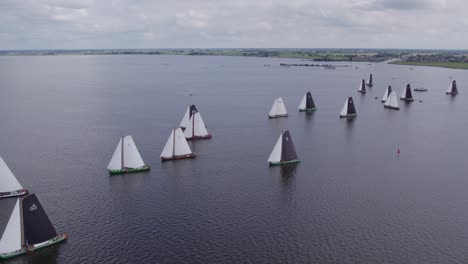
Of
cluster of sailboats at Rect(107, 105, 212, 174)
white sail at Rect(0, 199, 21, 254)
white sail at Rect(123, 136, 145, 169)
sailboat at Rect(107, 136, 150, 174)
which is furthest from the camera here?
white sail at Rect(123, 136, 145, 169)

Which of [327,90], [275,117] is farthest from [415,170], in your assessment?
[327,90]

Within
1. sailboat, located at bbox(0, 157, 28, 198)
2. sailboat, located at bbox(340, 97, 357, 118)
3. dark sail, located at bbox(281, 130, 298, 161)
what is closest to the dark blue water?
sailboat, located at bbox(0, 157, 28, 198)

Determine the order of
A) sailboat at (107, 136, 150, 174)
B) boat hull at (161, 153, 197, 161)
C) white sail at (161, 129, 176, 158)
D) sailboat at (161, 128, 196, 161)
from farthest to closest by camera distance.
→ sailboat at (161, 128, 196, 161)
white sail at (161, 129, 176, 158)
boat hull at (161, 153, 197, 161)
sailboat at (107, 136, 150, 174)

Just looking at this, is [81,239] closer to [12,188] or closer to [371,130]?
[12,188]

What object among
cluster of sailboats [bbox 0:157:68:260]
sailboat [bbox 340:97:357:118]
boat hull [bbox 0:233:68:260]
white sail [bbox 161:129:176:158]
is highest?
sailboat [bbox 340:97:357:118]

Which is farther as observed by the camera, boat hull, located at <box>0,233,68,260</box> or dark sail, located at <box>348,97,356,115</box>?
dark sail, located at <box>348,97,356,115</box>

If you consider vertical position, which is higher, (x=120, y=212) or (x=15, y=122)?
(x=15, y=122)

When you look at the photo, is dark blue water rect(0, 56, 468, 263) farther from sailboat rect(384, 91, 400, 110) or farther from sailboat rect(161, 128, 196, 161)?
sailboat rect(384, 91, 400, 110)
